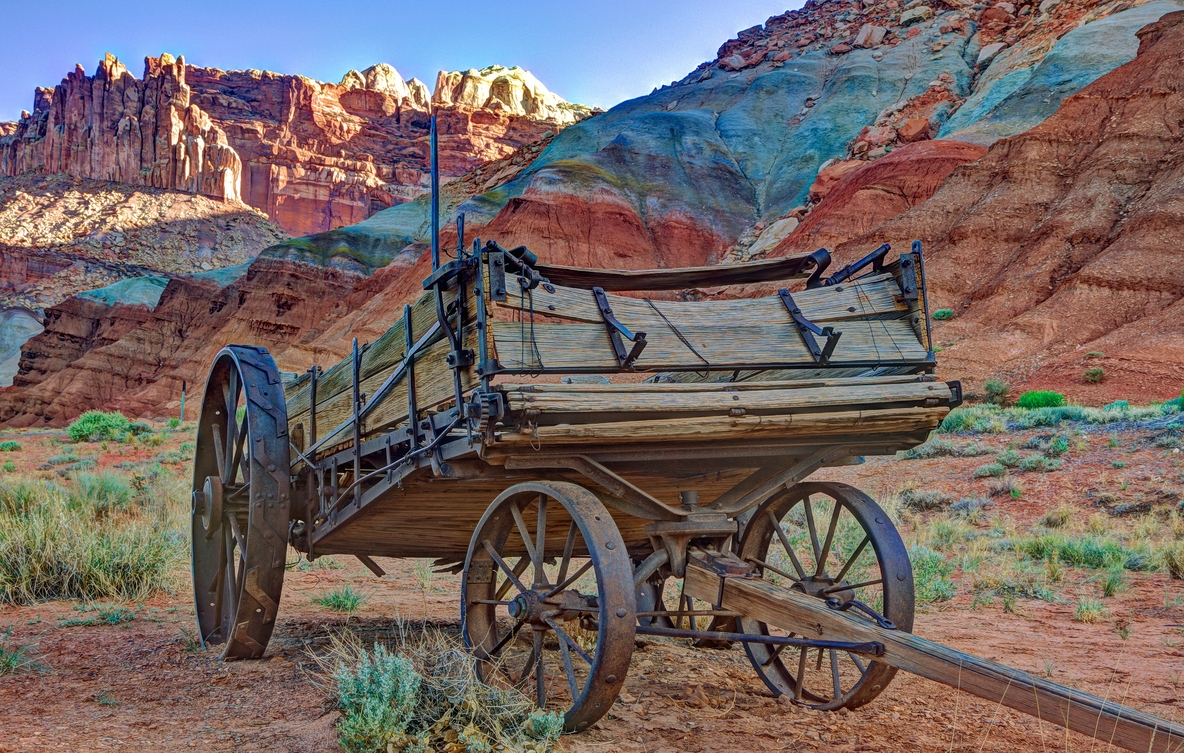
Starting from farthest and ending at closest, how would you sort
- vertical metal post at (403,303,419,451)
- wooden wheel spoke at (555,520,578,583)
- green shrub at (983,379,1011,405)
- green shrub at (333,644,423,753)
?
green shrub at (983,379,1011,405) < vertical metal post at (403,303,419,451) < wooden wheel spoke at (555,520,578,583) < green shrub at (333,644,423,753)

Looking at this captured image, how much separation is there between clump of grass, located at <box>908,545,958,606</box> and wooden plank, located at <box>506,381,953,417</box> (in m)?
3.28

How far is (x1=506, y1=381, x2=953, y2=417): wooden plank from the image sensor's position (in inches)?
118

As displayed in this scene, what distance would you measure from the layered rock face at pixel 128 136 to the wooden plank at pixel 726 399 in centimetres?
11347

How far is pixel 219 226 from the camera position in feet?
322

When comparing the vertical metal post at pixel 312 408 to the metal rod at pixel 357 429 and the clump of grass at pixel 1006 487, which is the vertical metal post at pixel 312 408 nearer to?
the metal rod at pixel 357 429

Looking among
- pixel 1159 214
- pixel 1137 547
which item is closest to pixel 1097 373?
pixel 1159 214

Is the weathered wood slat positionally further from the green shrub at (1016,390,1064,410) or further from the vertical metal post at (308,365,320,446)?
the green shrub at (1016,390,1064,410)

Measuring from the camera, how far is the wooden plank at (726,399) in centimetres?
299

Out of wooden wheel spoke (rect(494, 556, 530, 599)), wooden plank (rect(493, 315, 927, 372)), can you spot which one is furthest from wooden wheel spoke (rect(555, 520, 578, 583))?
wooden plank (rect(493, 315, 927, 372))

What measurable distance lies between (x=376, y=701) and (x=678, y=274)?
211cm

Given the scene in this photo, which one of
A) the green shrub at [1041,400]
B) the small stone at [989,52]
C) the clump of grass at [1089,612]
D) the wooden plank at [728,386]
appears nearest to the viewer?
the wooden plank at [728,386]

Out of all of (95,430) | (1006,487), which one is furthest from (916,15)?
(1006,487)

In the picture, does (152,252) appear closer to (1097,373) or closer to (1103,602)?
(1097,373)

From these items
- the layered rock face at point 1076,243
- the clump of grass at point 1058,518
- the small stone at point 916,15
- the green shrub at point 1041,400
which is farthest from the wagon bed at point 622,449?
the small stone at point 916,15
